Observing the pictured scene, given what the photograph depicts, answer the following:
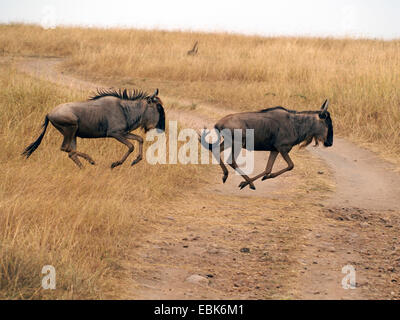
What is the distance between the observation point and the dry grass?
14.2 feet

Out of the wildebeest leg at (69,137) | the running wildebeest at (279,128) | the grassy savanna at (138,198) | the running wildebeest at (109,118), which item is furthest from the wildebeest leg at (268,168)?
the wildebeest leg at (69,137)

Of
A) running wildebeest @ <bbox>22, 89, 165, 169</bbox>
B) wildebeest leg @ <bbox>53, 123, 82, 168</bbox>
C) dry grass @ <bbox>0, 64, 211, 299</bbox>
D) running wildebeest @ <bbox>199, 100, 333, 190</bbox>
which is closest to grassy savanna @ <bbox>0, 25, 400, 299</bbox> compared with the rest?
dry grass @ <bbox>0, 64, 211, 299</bbox>

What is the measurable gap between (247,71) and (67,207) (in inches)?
552

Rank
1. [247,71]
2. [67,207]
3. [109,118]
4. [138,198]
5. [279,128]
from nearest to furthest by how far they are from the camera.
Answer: [67,207] → [109,118] → [279,128] → [138,198] → [247,71]

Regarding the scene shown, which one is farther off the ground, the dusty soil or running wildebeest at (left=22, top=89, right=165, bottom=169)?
running wildebeest at (left=22, top=89, right=165, bottom=169)

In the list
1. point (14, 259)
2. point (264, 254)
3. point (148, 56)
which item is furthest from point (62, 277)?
point (148, 56)

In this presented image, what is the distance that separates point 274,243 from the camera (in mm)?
6000

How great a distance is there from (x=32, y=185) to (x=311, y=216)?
3.32m

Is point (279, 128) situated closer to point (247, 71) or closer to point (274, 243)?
point (274, 243)

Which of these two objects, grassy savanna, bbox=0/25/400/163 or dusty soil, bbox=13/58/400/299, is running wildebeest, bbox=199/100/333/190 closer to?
dusty soil, bbox=13/58/400/299

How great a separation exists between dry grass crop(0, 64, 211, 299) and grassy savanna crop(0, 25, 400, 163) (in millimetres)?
5539

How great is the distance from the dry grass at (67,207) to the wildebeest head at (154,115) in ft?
3.02

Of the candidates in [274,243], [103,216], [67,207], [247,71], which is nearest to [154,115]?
[103,216]
